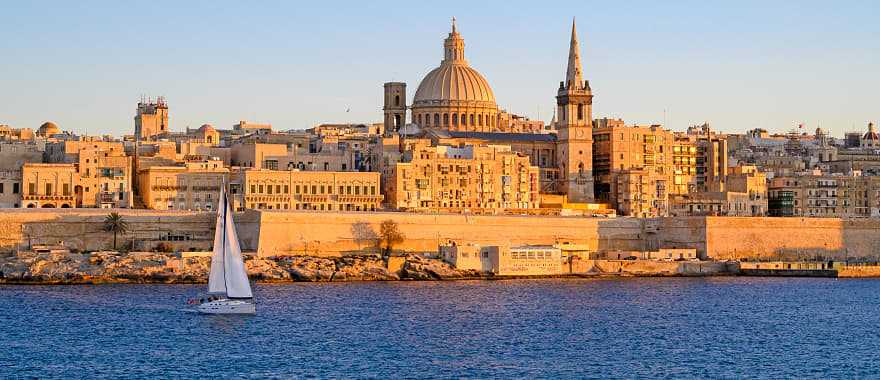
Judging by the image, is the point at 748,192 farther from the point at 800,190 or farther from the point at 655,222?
the point at 655,222

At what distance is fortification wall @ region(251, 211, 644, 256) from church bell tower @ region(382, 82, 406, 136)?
78.5 feet

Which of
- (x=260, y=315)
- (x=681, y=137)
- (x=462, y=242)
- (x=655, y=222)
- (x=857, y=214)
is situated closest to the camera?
(x=260, y=315)

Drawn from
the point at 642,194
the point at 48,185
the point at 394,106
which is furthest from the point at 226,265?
the point at 394,106

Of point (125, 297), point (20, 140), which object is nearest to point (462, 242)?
point (125, 297)

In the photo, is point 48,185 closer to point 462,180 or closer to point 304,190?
point 304,190

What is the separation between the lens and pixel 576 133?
292ft

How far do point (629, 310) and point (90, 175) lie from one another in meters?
32.2

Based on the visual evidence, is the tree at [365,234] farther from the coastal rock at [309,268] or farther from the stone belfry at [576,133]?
the stone belfry at [576,133]

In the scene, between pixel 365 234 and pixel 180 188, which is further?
pixel 180 188

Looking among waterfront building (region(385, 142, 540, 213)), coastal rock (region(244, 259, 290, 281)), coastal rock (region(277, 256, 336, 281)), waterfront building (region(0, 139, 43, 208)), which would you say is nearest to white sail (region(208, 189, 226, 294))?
coastal rock (region(244, 259, 290, 281))

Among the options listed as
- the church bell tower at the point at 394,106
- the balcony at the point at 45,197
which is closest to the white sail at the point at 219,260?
the balcony at the point at 45,197

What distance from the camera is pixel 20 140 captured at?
89.6 meters

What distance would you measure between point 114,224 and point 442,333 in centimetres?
2617

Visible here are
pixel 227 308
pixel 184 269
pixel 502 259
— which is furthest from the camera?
pixel 502 259
